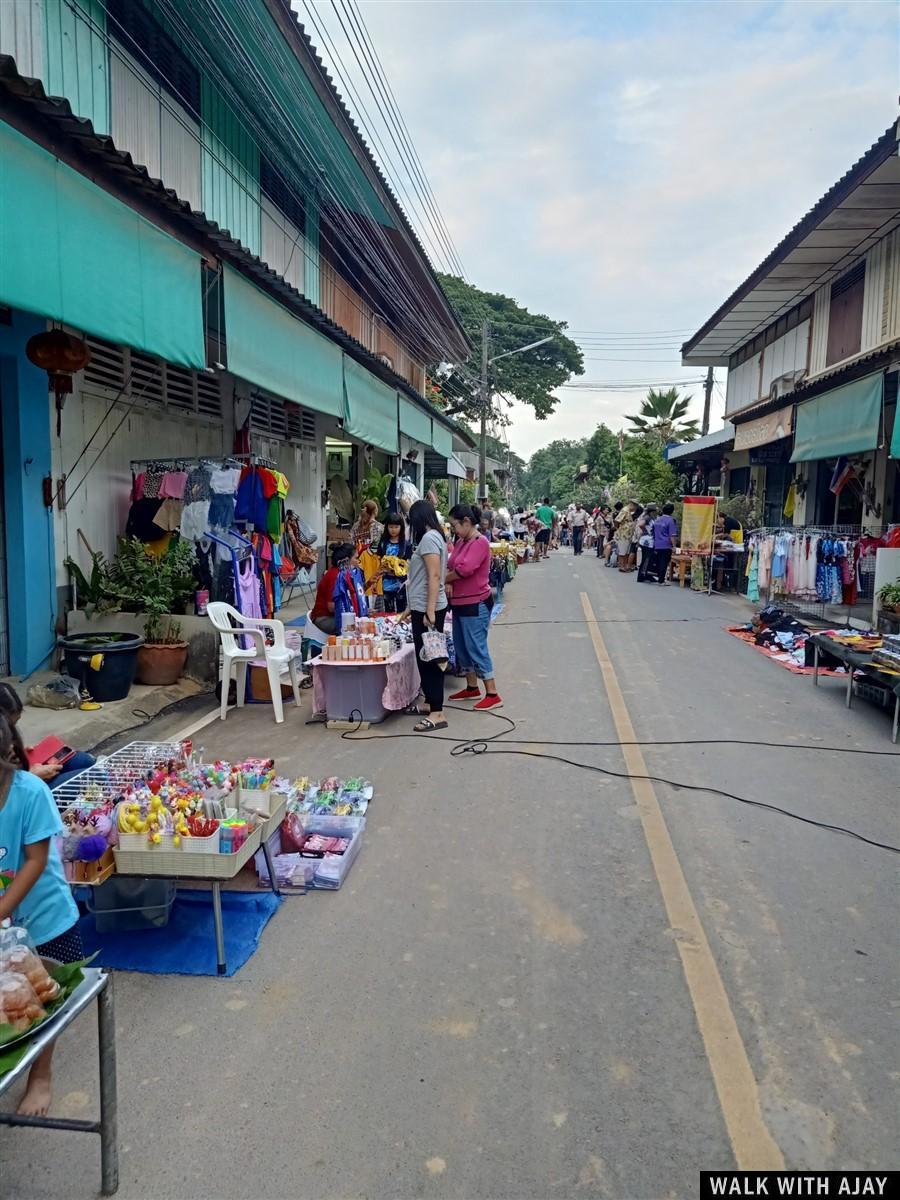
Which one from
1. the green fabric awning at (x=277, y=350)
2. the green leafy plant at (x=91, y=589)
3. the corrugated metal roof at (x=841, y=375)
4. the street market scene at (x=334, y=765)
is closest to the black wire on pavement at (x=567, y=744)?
the street market scene at (x=334, y=765)

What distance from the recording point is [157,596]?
7.96 metres

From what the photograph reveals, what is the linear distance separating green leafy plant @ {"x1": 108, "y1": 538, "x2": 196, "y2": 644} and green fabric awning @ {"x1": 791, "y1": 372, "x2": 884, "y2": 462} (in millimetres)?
8762

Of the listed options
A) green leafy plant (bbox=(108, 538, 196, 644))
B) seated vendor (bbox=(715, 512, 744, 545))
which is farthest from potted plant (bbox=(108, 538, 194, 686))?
seated vendor (bbox=(715, 512, 744, 545))

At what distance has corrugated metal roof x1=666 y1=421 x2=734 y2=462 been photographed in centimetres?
2180

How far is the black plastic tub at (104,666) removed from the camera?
277 inches

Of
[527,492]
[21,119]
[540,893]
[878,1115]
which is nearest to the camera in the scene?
[878,1115]

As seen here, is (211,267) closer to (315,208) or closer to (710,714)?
(710,714)

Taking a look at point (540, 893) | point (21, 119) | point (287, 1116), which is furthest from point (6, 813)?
point (21, 119)

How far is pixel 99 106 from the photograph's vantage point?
814cm

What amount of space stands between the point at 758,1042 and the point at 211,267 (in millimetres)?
6329

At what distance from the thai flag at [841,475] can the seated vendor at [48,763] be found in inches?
564

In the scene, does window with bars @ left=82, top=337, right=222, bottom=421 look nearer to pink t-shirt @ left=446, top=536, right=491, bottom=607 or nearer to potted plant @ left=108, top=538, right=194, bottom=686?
potted plant @ left=108, top=538, right=194, bottom=686

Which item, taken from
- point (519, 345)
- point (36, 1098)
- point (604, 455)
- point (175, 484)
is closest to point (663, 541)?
point (175, 484)

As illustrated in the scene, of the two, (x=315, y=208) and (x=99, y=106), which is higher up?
(x=315, y=208)
